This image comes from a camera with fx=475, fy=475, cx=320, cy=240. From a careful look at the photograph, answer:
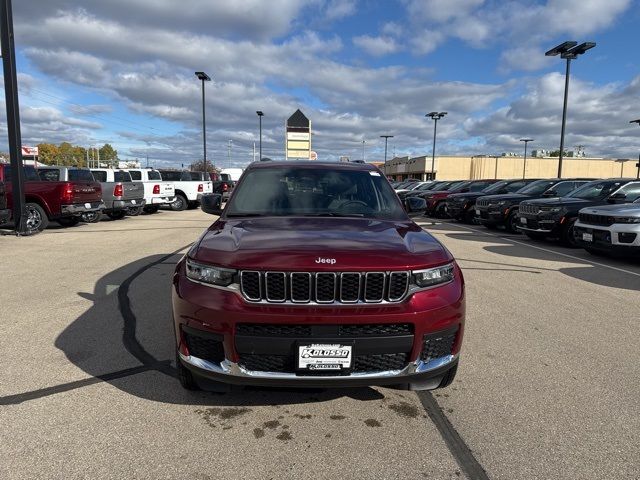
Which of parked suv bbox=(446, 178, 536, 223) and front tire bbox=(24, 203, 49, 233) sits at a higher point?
parked suv bbox=(446, 178, 536, 223)

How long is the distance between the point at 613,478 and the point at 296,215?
→ 8.93 feet

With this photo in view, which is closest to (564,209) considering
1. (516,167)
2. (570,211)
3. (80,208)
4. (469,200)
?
(570,211)

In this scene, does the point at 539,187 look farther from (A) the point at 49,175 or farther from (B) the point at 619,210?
(A) the point at 49,175

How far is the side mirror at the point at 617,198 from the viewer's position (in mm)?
10998

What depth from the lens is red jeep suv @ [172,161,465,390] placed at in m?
2.72

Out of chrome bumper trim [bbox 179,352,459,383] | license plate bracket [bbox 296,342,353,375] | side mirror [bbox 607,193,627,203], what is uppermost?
side mirror [bbox 607,193,627,203]

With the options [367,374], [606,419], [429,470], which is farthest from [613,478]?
[367,374]

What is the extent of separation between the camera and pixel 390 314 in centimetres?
275

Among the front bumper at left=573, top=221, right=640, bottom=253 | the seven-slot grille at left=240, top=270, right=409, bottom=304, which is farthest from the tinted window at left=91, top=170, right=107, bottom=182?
the seven-slot grille at left=240, top=270, right=409, bottom=304

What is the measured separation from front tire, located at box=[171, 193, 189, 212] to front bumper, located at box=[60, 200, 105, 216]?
820cm

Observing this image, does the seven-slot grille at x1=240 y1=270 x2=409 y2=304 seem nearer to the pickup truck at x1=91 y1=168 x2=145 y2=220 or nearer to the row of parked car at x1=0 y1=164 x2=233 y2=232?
the row of parked car at x1=0 y1=164 x2=233 y2=232

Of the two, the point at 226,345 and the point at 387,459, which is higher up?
the point at 226,345

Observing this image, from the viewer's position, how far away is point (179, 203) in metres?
23.0

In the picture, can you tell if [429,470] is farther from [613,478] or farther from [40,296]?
[40,296]
